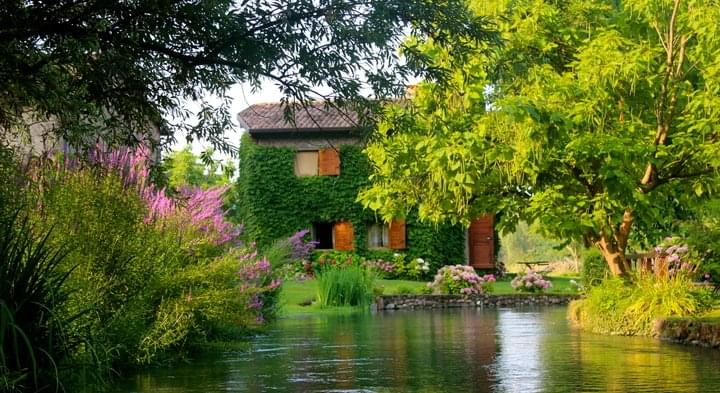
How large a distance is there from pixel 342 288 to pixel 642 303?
10.5 metres

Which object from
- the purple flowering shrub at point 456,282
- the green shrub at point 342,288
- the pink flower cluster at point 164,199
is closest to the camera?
the pink flower cluster at point 164,199

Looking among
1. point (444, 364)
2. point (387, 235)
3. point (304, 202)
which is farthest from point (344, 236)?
point (444, 364)

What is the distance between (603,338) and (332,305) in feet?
35.7

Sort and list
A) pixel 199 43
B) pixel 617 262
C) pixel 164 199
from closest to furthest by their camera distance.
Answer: pixel 199 43, pixel 164 199, pixel 617 262

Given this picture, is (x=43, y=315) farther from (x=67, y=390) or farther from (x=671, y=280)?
(x=671, y=280)

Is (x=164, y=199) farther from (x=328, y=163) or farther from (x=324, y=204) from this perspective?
(x=328, y=163)

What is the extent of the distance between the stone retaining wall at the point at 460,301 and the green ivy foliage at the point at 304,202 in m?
8.22

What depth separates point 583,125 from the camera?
14594 millimetres

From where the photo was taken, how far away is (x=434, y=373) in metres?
10.1

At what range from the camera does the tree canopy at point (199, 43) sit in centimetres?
711

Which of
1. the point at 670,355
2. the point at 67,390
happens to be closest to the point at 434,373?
the point at 670,355

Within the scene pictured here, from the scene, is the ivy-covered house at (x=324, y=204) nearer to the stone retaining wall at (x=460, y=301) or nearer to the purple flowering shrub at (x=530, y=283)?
the purple flowering shrub at (x=530, y=283)

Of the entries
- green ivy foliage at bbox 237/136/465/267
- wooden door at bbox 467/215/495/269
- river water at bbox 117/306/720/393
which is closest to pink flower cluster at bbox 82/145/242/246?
river water at bbox 117/306/720/393

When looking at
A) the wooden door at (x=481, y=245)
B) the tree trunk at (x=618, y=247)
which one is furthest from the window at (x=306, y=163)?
the tree trunk at (x=618, y=247)
